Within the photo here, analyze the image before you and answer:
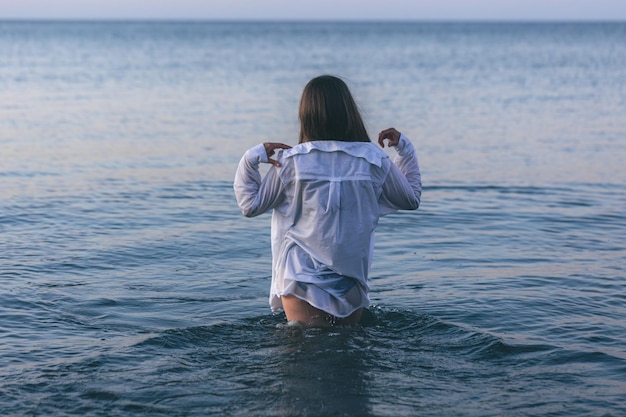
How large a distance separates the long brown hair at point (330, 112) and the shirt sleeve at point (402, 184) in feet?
1.06

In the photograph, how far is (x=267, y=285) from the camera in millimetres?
8078

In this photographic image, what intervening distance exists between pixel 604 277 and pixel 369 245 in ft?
12.1

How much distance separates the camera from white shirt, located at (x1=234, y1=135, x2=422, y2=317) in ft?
16.8

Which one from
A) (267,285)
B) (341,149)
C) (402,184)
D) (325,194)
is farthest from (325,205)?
(267,285)

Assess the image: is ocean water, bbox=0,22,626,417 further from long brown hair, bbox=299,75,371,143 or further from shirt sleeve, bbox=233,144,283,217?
long brown hair, bbox=299,75,371,143

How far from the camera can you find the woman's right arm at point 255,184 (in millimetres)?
5137

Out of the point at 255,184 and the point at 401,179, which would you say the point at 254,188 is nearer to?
the point at 255,184

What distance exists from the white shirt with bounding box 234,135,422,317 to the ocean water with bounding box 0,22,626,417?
471 millimetres

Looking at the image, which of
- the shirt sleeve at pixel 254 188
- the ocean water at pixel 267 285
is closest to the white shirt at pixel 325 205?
the shirt sleeve at pixel 254 188

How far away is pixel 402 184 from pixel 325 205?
1.63 ft

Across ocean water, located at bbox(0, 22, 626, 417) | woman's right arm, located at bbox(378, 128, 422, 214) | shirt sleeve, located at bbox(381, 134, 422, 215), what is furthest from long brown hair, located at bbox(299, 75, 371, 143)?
ocean water, located at bbox(0, 22, 626, 417)

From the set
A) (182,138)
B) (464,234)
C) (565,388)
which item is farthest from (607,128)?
(565,388)

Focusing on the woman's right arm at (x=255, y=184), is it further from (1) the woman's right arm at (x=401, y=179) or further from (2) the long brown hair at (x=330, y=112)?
(1) the woman's right arm at (x=401, y=179)

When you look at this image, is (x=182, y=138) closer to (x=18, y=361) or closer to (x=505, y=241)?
(x=505, y=241)
